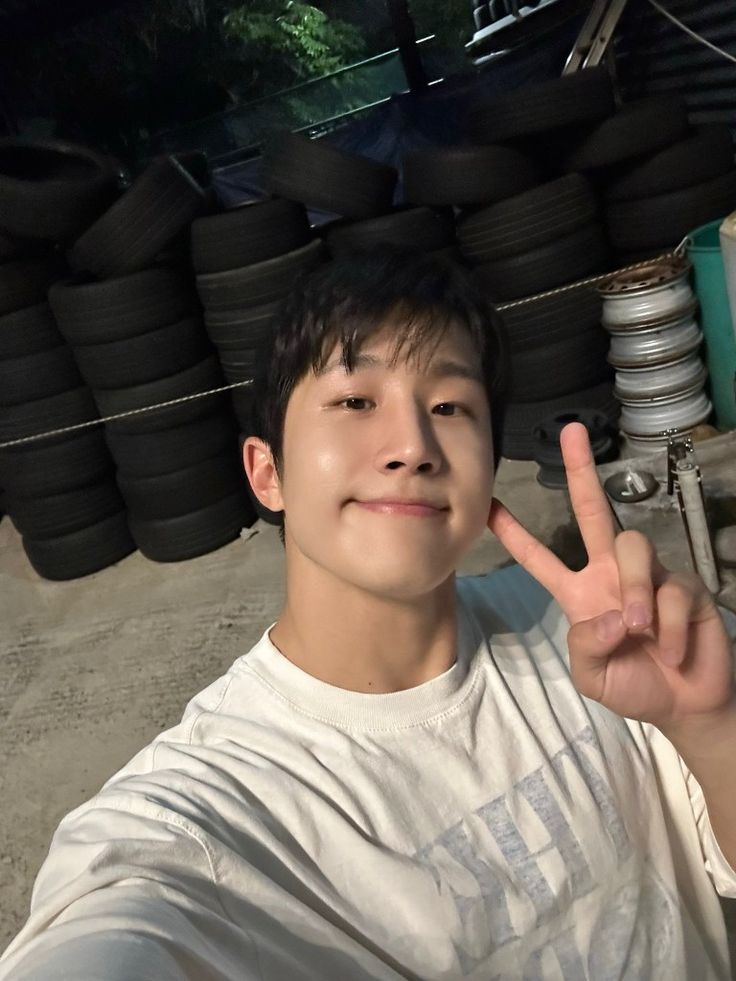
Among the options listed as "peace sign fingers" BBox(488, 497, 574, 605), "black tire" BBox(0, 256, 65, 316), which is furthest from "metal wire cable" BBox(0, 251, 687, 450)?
"peace sign fingers" BBox(488, 497, 574, 605)

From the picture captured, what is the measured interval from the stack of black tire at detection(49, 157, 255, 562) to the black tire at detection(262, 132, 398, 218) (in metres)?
0.42

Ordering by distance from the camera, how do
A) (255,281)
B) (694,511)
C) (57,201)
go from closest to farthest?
(694,511)
(57,201)
(255,281)

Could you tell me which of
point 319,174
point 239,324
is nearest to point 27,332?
point 239,324

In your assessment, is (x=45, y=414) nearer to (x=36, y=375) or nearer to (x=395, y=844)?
(x=36, y=375)

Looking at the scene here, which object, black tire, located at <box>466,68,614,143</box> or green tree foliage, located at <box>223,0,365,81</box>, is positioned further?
green tree foliage, located at <box>223,0,365,81</box>

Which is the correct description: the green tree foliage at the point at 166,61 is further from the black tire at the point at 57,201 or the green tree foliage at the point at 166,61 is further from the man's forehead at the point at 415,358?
the man's forehead at the point at 415,358

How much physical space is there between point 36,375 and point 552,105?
2.78 metres

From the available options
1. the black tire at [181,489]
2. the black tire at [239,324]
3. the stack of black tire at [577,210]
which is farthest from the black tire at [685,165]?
the black tire at [181,489]

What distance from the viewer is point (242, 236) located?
3439 mm

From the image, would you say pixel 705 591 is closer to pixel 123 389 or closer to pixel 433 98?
pixel 123 389

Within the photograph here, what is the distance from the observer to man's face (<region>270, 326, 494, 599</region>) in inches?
36.9

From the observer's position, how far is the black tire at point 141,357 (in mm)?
3459

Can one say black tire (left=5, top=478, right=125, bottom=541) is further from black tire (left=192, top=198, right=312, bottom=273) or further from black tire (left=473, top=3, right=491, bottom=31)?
black tire (left=473, top=3, right=491, bottom=31)

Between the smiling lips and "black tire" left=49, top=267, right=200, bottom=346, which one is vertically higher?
"black tire" left=49, top=267, right=200, bottom=346
